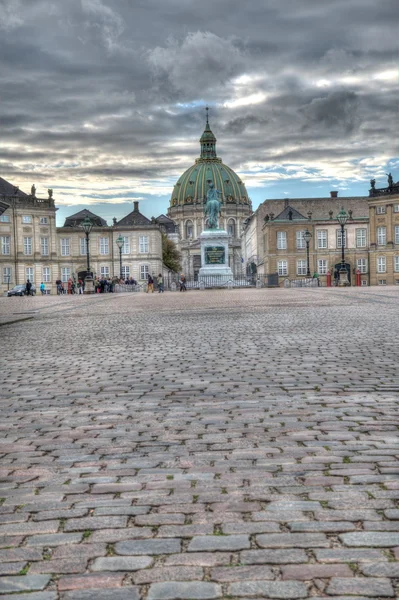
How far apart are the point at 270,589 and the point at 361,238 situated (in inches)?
3435

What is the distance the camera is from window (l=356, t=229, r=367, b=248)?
8725 cm

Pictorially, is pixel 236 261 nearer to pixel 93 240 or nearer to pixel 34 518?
pixel 93 240

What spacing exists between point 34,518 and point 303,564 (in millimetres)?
1427

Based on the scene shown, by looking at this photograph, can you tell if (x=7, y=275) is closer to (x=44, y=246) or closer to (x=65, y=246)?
(x=44, y=246)

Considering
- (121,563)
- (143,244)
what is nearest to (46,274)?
(143,244)

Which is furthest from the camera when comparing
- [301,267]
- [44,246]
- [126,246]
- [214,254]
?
[126,246]

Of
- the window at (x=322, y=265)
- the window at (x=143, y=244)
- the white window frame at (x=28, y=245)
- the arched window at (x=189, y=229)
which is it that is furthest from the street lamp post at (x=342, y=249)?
the arched window at (x=189, y=229)

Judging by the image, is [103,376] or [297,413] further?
[103,376]

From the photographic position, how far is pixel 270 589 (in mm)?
2789

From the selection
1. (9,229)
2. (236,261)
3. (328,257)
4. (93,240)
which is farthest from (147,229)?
(236,261)

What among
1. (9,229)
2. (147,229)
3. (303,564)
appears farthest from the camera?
(147,229)

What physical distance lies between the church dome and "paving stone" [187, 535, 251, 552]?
176262 mm

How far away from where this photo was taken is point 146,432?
217 inches

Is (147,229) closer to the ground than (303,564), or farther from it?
farther from it
